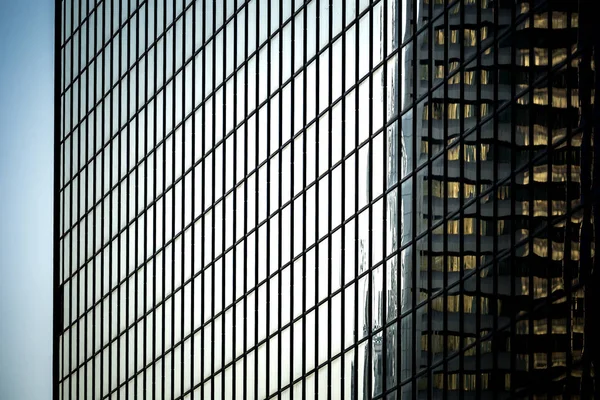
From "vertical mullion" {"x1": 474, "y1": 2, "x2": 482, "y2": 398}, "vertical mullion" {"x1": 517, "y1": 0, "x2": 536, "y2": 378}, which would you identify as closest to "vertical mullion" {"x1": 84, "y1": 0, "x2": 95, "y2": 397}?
"vertical mullion" {"x1": 474, "y1": 2, "x2": 482, "y2": 398}

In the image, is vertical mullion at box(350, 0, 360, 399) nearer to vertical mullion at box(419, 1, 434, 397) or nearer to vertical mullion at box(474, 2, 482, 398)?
vertical mullion at box(419, 1, 434, 397)

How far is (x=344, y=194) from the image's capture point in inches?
271

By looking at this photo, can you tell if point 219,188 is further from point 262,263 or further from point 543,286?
point 543,286

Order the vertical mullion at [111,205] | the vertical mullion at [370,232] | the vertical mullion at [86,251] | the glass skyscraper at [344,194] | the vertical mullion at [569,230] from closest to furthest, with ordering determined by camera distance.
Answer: the vertical mullion at [569,230], the glass skyscraper at [344,194], the vertical mullion at [370,232], the vertical mullion at [111,205], the vertical mullion at [86,251]

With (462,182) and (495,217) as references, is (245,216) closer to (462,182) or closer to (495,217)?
(462,182)

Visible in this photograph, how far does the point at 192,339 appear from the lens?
24.4 ft

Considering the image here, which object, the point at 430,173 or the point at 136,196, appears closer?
the point at 430,173

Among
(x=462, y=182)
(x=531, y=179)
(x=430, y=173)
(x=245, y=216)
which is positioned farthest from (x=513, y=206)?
(x=245, y=216)

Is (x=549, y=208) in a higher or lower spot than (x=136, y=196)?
lower

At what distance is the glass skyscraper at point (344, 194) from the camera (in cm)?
664

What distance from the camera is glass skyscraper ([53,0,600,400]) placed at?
664 centimetres

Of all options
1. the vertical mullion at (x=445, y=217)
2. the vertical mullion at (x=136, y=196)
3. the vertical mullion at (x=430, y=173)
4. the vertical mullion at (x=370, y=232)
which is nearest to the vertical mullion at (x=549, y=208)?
the vertical mullion at (x=445, y=217)

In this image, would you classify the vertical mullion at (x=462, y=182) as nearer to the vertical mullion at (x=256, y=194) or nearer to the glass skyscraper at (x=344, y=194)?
the glass skyscraper at (x=344, y=194)

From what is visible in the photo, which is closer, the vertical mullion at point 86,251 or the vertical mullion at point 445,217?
the vertical mullion at point 445,217
